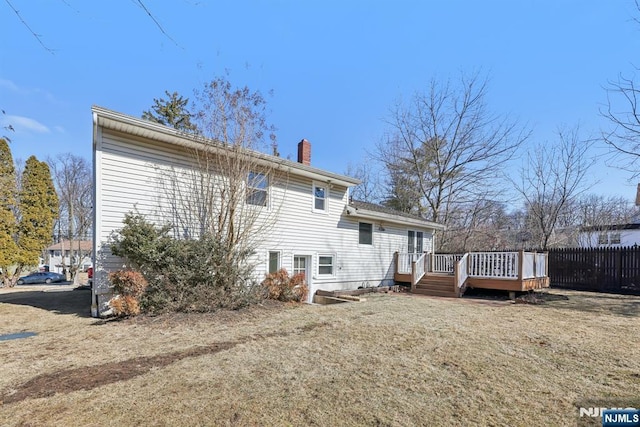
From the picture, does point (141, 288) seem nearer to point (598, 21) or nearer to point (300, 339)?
point (300, 339)

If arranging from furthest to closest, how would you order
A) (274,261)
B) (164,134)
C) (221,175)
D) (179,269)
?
(274,261), (221,175), (164,134), (179,269)

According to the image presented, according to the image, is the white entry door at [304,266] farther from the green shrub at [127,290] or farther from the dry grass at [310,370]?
the green shrub at [127,290]

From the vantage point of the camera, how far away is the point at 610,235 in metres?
29.6

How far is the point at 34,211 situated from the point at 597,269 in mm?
33574

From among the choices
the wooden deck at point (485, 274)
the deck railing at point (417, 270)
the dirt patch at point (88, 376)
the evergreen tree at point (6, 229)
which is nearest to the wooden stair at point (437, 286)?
the wooden deck at point (485, 274)

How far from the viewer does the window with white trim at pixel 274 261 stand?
36.9 feet

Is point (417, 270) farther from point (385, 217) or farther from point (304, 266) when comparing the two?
point (304, 266)

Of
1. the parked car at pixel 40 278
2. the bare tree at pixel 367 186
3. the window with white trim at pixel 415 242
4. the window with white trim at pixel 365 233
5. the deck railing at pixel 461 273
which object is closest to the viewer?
the deck railing at pixel 461 273

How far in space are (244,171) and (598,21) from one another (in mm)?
11147

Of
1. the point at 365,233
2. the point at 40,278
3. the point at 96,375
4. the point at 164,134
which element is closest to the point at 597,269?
the point at 365,233

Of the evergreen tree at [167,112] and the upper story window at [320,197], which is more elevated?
the evergreen tree at [167,112]

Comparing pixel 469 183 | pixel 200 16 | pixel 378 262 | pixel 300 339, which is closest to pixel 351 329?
pixel 300 339

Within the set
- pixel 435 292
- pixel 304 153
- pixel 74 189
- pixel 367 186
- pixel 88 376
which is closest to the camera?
pixel 88 376

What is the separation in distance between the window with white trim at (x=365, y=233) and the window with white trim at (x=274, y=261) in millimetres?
4577
